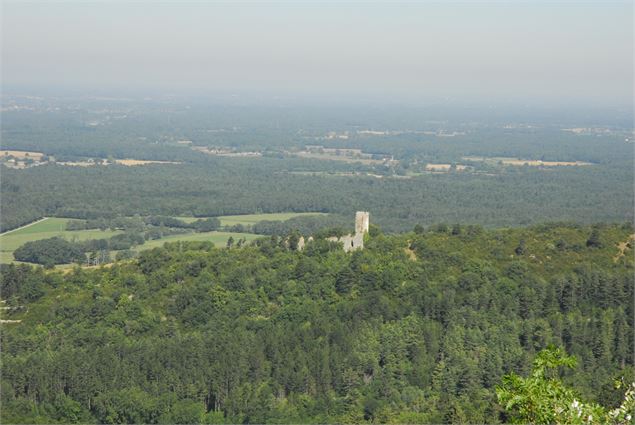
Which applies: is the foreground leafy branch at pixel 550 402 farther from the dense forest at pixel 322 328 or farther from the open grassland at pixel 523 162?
the open grassland at pixel 523 162

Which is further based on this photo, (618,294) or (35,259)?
(35,259)

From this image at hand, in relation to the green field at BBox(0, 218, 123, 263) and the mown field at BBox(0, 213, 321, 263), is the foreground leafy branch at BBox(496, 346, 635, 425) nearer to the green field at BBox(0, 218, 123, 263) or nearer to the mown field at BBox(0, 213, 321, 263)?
the mown field at BBox(0, 213, 321, 263)

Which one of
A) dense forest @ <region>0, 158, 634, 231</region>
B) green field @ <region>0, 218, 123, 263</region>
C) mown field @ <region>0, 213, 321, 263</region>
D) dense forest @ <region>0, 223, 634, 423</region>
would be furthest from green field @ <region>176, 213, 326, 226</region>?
dense forest @ <region>0, 223, 634, 423</region>

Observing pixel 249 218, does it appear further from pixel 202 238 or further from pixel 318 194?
pixel 318 194

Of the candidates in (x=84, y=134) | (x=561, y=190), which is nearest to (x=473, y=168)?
(x=561, y=190)

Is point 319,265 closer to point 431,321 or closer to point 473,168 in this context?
point 431,321

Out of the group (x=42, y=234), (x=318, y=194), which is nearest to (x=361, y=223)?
(x=42, y=234)

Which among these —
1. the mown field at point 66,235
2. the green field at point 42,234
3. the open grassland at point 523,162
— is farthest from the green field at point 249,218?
the open grassland at point 523,162
